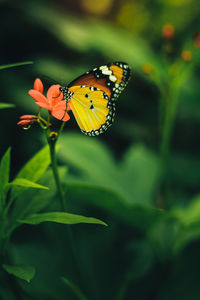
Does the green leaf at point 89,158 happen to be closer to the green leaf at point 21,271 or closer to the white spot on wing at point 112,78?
the white spot on wing at point 112,78

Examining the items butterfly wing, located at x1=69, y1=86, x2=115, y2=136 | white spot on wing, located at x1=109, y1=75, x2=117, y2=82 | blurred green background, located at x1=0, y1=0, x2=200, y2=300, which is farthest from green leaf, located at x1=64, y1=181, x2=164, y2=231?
white spot on wing, located at x1=109, y1=75, x2=117, y2=82

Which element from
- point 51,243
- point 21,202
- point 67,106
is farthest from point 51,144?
point 51,243

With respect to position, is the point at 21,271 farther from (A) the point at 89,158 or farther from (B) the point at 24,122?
(A) the point at 89,158

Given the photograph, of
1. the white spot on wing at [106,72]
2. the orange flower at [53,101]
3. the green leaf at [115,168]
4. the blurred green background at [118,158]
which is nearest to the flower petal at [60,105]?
the orange flower at [53,101]

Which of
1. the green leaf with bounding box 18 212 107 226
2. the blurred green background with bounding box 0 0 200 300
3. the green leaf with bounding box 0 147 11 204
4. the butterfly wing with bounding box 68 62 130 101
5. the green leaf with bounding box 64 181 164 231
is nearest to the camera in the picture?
the green leaf with bounding box 18 212 107 226

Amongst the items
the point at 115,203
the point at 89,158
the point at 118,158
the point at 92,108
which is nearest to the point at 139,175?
the point at 89,158

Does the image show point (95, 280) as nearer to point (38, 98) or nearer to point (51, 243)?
point (51, 243)

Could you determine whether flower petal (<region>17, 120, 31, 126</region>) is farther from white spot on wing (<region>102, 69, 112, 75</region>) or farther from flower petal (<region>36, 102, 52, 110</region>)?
white spot on wing (<region>102, 69, 112, 75</region>)
